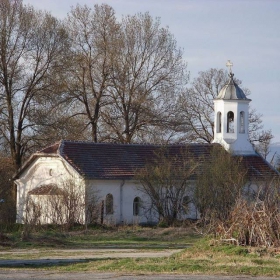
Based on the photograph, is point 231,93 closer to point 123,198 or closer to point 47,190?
point 123,198

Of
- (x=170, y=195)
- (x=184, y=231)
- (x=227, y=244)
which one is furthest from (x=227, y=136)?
(x=227, y=244)

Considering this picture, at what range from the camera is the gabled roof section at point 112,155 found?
48.7 metres

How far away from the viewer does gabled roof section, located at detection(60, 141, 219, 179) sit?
48.7 m

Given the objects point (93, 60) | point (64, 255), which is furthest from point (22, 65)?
point (64, 255)

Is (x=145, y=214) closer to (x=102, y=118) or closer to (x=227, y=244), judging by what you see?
(x=102, y=118)

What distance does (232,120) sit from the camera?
5644 centimetres

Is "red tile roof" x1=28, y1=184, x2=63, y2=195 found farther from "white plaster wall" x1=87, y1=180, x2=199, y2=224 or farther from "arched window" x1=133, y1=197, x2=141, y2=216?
"arched window" x1=133, y1=197, x2=141, y2=216

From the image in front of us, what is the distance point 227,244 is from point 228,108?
33.1 metres

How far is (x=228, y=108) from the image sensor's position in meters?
55.9

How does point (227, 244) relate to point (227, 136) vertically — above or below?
below

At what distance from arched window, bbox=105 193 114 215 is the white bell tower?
967cm

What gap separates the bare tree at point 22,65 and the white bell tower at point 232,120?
38.4 ft

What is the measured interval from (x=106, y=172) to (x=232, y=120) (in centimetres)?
1148

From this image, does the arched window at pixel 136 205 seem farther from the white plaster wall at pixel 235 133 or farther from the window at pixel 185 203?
the white plaster wall at pixel 235 133
